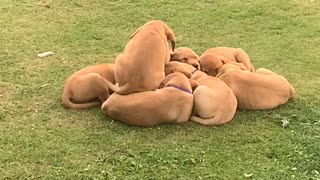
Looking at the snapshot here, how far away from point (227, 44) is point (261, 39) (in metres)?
0.34

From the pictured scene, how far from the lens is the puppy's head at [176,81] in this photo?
4234 millimetres

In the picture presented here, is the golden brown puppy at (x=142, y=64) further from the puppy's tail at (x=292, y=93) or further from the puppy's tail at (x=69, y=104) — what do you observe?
the puppy's tail at (x=292, y=93)

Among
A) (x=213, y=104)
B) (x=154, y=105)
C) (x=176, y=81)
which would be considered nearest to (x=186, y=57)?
(x=176, y=81)

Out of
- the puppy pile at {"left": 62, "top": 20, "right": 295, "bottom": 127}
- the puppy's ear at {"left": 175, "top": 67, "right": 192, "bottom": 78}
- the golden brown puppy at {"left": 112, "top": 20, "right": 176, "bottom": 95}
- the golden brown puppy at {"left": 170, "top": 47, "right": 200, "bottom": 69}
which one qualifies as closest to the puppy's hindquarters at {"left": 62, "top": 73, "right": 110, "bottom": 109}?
the puppy pile at {"left": 62, "top": 20, "right": 295, "bottom": 127}

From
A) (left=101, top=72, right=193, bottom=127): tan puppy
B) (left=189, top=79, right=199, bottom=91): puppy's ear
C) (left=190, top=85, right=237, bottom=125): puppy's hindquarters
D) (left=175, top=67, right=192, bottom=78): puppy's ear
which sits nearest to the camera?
(left=101, top=72, right=193, bottom=127): tan puppy

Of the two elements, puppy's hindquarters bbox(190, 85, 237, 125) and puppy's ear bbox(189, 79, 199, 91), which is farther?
puppy's ear bbox(189, 79, 199, 91)

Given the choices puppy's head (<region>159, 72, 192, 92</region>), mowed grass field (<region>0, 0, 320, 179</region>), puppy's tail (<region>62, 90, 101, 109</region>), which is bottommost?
mowed grass field (<region>0, 0, 320, 179</region>)

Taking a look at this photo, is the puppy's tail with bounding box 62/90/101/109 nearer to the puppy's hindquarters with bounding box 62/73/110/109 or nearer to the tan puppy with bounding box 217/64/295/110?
the puppy's hindquarters with bounding box 62/73/110/109

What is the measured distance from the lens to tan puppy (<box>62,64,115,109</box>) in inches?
173

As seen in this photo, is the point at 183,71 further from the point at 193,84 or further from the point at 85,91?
the point at 85,91

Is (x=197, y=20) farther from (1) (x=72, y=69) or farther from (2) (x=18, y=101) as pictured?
(2) (x=18, y=101)

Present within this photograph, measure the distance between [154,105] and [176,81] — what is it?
0.26 m

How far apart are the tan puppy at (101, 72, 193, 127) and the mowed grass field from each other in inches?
2.7

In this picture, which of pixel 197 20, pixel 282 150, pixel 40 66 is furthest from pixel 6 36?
pixel 282 150
